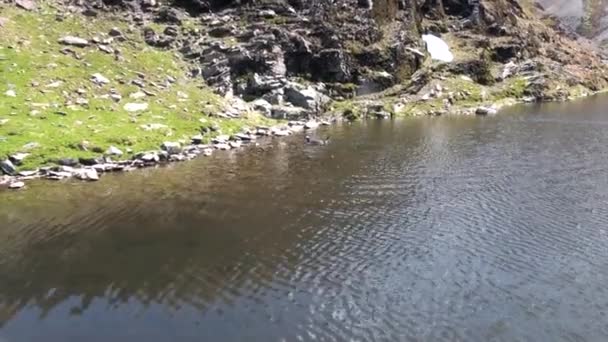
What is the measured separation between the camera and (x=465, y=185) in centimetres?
5525

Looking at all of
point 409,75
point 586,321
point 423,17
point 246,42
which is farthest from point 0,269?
point 423,17

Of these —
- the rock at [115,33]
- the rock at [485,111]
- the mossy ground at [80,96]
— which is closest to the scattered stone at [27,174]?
the mossy ground at [80,96]

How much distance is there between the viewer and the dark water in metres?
28.4

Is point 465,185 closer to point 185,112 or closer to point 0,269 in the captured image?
point 0,269

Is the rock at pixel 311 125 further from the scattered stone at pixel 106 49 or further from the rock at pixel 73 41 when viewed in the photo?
the rock at pixel 73 41

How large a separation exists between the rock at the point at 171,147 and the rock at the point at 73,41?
35.7m

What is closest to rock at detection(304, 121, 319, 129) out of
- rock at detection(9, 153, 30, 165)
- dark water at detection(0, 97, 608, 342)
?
dark water at detection(0, 97, 608, 342)

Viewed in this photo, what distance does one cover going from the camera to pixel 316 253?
3809cm

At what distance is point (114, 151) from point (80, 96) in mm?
18449

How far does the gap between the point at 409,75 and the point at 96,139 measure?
282 ft

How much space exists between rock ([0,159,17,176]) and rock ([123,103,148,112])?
2286 cm

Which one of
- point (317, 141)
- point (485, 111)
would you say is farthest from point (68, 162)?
point (485, 111)

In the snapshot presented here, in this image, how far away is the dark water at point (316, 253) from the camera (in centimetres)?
2841

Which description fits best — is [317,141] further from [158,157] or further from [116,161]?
[116,161]
